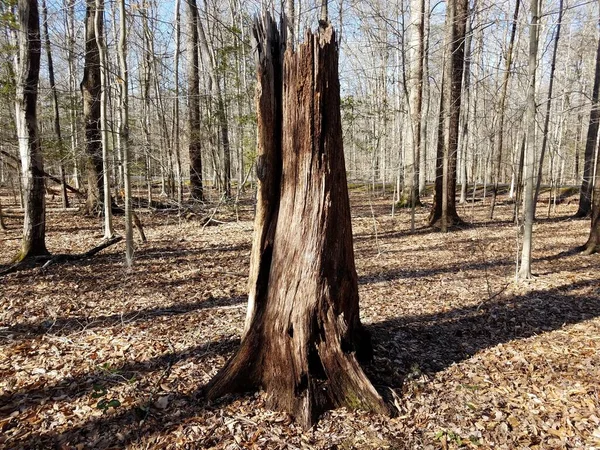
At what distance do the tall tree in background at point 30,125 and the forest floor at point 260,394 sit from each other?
2.71ft

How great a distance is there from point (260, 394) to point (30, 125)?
6792mm

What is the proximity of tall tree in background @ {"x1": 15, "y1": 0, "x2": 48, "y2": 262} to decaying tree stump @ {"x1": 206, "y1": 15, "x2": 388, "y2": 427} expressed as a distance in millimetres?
5888

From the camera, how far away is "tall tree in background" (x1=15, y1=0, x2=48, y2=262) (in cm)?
679

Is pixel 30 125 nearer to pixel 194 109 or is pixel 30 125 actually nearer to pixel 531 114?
→ pixel 194 109

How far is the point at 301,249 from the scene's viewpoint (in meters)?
3.25

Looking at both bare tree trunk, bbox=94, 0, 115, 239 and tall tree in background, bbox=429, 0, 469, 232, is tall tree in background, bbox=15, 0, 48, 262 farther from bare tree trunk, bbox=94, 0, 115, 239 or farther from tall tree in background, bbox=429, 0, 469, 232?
tall tree in background, bbox=429, 0, 469, 232

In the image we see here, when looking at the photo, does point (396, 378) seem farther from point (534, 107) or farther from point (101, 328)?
point (534, 107)

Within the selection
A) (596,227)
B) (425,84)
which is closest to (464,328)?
(596,227)

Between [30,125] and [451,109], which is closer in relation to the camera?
[30,125]

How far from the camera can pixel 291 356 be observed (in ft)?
10.6

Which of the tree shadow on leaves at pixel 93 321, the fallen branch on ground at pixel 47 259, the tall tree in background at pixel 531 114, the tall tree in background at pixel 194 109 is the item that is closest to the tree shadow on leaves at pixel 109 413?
the tree shadow on leaves at pixel 93 321

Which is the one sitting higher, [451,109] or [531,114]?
[451,109]

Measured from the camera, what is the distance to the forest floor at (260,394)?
9.53 ft

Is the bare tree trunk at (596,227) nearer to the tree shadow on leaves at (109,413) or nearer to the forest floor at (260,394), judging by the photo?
the forest floor at (260,394)
